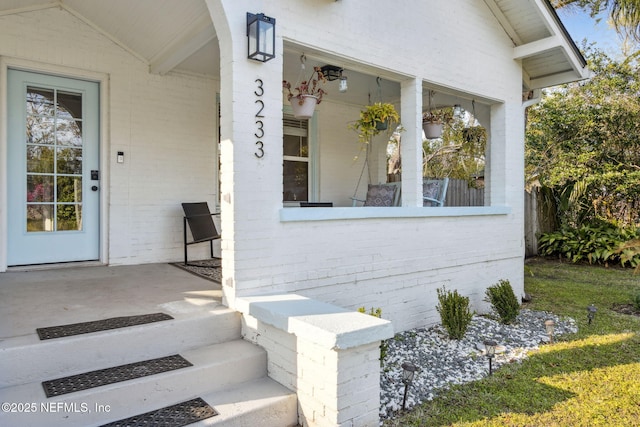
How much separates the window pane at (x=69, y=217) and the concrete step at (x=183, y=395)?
9.24ft

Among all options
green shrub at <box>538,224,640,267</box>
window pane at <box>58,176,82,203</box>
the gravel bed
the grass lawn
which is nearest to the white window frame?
the gravel bed

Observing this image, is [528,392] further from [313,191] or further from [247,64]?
[313,191]

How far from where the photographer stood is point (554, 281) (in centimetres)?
711

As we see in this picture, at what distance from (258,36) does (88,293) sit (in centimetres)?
248

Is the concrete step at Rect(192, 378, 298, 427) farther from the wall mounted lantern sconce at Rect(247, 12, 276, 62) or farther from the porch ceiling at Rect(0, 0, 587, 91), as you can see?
the porch ceiling at Rect(0, 0, 587, 91)

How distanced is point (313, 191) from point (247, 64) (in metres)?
3.54

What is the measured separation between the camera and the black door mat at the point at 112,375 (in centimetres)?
220

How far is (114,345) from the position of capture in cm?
249

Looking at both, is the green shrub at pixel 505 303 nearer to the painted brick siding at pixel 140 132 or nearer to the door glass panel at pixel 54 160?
the painted brick siding at pixel 140 132

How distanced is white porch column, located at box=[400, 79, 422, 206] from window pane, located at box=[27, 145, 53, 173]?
3.88m

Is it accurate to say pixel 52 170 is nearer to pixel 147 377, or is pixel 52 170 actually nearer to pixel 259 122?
pixel 259 122

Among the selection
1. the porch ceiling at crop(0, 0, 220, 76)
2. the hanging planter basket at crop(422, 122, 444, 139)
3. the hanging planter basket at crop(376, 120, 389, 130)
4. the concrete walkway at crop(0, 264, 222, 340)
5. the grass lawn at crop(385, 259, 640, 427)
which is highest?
the porch ceiling at crop(0, 0, 220, 76)

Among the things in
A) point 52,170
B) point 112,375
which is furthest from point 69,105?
point 112,375

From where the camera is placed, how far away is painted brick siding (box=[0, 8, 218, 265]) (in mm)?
4465
